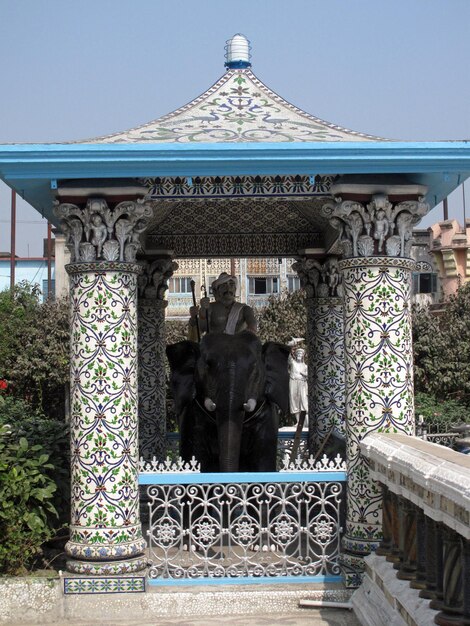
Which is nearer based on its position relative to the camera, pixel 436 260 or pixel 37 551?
pixel 37 551

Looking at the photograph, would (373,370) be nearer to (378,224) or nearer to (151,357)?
(378,224)

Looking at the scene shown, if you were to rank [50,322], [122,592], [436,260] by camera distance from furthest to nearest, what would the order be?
[436,260], [50,322], [122,592]

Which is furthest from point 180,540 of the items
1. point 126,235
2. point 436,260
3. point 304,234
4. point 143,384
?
point 436,260

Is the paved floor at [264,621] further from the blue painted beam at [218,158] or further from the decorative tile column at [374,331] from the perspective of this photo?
the blue painted beam at [218,158]

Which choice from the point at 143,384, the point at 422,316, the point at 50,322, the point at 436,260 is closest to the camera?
the point at 143,384

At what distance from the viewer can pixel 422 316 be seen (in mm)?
28750

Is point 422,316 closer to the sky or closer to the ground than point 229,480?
closer to the sky

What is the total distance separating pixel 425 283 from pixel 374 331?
37587 millimetres

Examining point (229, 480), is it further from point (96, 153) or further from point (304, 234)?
point (304, 234)

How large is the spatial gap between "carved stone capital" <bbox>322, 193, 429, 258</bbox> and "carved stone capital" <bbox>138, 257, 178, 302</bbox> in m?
4.07

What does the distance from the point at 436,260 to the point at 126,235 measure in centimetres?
3292

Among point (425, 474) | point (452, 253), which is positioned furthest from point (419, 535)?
point (452, 253)

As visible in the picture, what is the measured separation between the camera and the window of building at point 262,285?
49.5 meters

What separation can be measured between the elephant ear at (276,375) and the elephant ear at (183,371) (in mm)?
733
